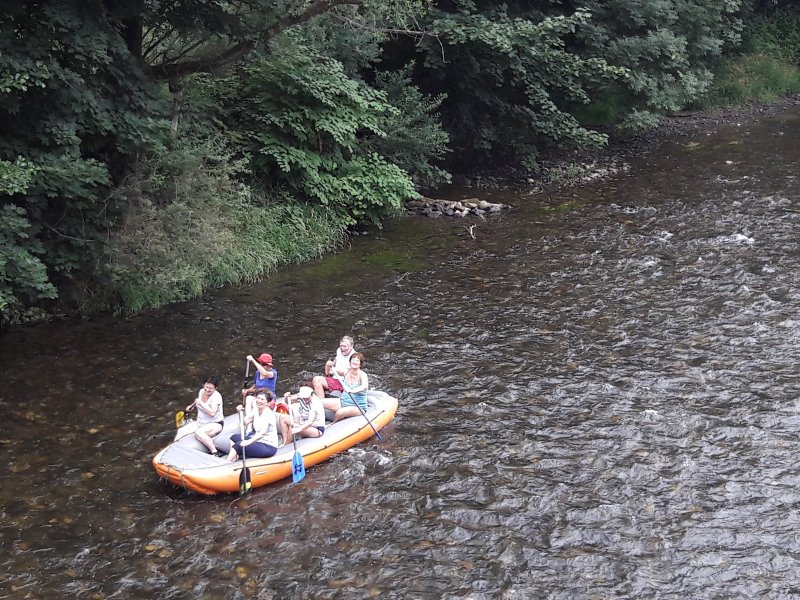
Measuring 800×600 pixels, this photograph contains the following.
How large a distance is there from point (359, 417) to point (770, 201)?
1249 centimetres

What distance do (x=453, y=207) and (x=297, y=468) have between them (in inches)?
433

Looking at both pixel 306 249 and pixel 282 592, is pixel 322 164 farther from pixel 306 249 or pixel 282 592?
pixel 282 592

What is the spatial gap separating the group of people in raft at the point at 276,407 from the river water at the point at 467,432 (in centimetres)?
49

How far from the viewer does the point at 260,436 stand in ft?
29.2

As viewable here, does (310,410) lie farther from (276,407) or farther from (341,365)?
(341,365)

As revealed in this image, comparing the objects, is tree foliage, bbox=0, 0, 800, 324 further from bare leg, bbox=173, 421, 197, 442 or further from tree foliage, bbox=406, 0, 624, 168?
bare leg, bbox=173, 421, 197, 442

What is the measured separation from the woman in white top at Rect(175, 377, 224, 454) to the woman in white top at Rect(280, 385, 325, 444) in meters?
0.72

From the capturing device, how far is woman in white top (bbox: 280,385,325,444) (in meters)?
9.28

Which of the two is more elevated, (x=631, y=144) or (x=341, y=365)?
(x=631, y=144)

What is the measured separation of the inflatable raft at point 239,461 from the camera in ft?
27.5

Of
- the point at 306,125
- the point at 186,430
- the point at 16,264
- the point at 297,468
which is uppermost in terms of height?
the point at 306,125

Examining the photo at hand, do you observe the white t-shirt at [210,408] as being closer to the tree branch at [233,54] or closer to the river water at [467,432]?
the river water at [467,432]

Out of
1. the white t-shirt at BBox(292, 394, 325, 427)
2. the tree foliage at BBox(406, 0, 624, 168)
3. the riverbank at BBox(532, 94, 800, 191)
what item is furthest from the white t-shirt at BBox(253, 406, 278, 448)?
the riverbank at BBox(532, 94, 800, 191)

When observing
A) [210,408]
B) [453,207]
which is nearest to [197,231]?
[210,408]
